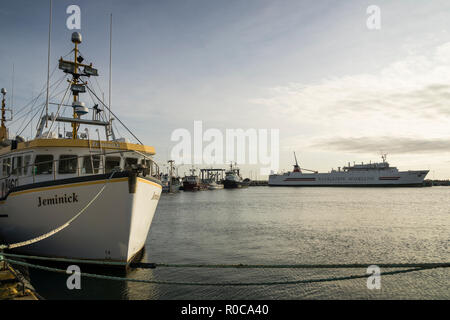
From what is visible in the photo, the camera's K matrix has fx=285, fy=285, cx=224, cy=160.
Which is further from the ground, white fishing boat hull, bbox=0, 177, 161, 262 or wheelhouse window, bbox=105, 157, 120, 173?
wheelhouse window, bbox=105, 157, 120, 173

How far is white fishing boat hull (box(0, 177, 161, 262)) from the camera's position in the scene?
27.7 ft

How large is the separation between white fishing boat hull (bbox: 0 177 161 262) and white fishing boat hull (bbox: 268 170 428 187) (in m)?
122

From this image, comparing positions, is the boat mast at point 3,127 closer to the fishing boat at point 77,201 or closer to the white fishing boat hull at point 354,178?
the fishing boat at point 77,201

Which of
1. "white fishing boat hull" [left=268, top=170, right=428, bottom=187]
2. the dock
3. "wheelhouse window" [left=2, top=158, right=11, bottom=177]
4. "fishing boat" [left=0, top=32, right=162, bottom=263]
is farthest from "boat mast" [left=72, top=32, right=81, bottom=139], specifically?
"white fishing boat hull" [left=268, top=170, right=428, bottom=187]

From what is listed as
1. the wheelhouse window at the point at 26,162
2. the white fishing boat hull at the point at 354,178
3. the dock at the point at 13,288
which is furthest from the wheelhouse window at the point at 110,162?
the white fishing boat hull at the point at 354,178

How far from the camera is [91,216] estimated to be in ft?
Result: 28.2

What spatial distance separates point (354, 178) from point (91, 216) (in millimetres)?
125620

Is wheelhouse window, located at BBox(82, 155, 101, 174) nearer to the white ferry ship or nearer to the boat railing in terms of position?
the boat railing

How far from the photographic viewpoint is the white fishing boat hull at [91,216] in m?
8.45

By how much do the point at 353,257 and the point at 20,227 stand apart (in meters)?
13.9

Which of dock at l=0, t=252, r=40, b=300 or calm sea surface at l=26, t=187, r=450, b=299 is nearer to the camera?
dock at l=0, t=252, r=40, b=300

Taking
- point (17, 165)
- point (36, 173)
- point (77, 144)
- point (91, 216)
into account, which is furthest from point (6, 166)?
point (91, 216)
